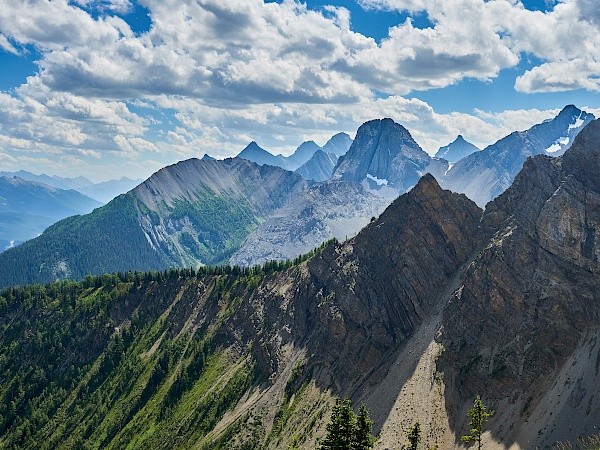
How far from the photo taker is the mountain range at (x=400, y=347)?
371 feet

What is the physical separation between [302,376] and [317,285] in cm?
3810

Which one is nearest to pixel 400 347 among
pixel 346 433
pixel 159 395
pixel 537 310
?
pixel 537 310

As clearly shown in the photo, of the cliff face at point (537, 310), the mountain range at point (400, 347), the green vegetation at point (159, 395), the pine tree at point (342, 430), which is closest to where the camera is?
the pine tree at point (342, 430)

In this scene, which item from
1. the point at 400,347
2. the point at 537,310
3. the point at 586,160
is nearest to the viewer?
the point at 537,310

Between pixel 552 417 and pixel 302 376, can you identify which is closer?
pixel 552 417

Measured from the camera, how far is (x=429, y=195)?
17212cm

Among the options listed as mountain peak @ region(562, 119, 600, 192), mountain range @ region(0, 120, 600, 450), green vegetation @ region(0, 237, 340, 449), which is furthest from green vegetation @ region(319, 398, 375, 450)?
mountain peak @ region(562, 119, 600, 192)

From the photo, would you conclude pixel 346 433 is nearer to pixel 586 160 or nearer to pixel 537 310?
pixel 537 310

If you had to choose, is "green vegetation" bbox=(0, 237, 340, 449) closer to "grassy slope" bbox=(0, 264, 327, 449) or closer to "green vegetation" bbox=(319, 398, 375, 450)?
"grassy slope" bbox=(0, 264, 327, 449)

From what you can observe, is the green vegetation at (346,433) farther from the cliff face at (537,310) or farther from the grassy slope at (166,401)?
the grassy slope at (166,401)

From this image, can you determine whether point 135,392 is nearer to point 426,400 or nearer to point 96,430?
point 96,430

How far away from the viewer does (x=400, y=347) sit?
14150cm

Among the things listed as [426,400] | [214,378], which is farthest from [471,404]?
[214,378]

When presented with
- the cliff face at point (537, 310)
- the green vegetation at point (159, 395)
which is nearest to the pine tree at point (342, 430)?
the cliff face at point (537, 310)
